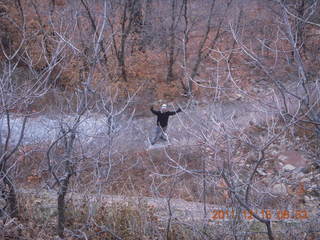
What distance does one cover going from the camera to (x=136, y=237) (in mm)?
5703

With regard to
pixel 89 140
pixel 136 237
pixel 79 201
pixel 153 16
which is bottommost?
pixel 136 237

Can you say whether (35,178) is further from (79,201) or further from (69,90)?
(69,90)

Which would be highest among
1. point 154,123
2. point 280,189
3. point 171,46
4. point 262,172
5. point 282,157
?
point 171,46

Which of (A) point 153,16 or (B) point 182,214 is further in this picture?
(A) point 153,16

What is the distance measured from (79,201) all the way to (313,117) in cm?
396

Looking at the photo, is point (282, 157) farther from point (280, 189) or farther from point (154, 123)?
point (154, 123)

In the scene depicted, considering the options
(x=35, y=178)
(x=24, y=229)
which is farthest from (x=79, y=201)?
(x=35, y=178)

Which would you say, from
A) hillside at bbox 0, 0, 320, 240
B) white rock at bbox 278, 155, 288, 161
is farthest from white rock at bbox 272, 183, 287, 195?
white rock at bbox 278, 155, 288, 161
